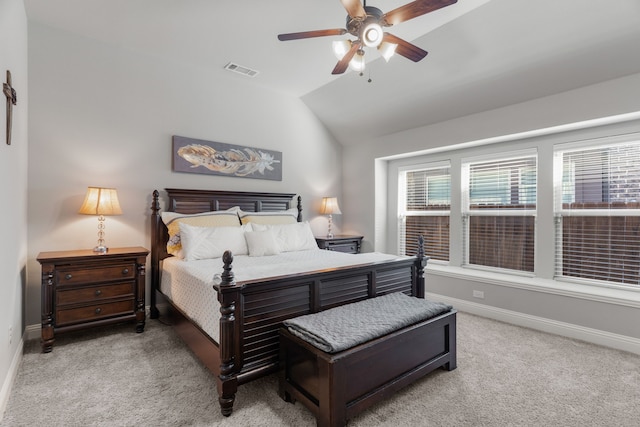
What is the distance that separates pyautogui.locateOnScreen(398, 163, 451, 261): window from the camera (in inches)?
176

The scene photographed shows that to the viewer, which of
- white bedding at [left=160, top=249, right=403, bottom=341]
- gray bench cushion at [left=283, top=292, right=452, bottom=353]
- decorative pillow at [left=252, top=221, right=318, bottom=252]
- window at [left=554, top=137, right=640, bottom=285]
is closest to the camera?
gray bench cushion at [left=283, top=292, right=452, bottom=353]

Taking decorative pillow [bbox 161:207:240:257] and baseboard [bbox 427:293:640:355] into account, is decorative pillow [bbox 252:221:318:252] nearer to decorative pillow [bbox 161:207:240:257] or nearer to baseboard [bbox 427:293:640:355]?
decorative pillow [bbox 161:207:240:257]

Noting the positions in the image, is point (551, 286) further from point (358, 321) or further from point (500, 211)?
point (358, 321)

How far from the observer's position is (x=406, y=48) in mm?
2373

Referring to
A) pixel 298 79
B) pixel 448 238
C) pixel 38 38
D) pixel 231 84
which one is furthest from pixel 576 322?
pixel 38 38

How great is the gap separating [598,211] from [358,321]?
2848 mm

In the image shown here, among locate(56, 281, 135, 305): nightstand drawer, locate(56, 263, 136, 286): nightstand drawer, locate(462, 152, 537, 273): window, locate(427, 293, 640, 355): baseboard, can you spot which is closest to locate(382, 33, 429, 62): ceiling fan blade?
locate(462, 152, 537, 273): window

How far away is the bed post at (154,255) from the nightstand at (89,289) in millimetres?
348

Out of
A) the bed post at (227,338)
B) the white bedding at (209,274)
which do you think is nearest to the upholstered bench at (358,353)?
the bed post at (227,338)

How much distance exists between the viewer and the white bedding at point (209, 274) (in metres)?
2.19

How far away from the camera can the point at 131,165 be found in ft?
11.6

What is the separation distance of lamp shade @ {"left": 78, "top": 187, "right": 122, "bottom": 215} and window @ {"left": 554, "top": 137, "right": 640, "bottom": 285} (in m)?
4.54

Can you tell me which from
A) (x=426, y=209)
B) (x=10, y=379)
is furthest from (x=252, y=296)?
(x=426, y=209)

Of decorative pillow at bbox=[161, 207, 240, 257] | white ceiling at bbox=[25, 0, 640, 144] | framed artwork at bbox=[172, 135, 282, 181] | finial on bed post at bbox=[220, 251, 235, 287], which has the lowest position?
finial on bed post at bbox=[220, 251, 235, 287]
